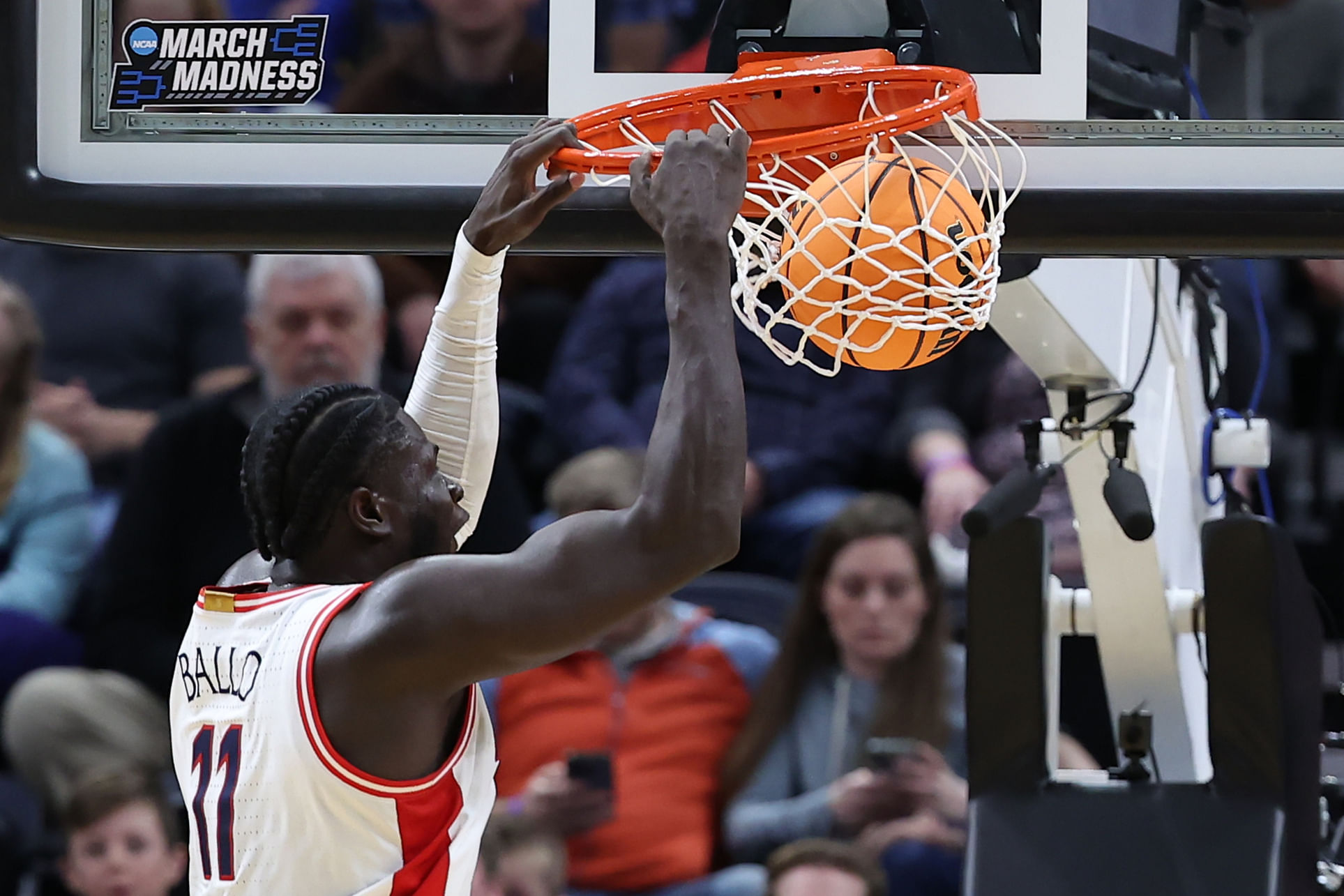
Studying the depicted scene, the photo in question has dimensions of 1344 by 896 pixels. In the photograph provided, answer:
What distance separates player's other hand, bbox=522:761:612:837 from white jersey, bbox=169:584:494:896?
2.13m

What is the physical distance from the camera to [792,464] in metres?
4.76

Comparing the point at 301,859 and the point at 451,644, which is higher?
the point at 451,644

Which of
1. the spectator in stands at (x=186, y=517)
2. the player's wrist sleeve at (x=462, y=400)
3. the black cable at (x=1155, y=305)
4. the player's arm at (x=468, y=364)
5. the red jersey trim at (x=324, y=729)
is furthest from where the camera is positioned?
the spectator in stands at (x=186, y=517)

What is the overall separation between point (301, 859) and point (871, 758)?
2452 millimetres

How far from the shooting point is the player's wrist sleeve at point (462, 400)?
2424 mm

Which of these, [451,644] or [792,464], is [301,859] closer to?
[451,644]

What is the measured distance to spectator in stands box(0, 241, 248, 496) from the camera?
4738mm

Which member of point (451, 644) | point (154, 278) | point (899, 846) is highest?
point (154, 278)

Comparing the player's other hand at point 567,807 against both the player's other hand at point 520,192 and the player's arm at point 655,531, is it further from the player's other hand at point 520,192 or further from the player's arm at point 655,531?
the player's arm at point 655,531

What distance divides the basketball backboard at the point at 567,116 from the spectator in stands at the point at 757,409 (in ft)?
7.81

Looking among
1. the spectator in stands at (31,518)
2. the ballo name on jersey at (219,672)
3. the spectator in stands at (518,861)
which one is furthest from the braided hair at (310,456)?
the spectator in stands at (31,518)

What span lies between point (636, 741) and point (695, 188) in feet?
8.72

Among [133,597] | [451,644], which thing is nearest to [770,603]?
[133,597]

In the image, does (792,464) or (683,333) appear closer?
(683,333)
